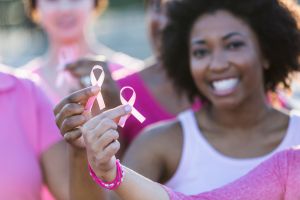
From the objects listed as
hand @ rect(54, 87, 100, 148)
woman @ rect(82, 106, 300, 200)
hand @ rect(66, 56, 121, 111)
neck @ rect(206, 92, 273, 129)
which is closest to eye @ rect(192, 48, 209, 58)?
neck @ rect(206, 92, 273, 129)

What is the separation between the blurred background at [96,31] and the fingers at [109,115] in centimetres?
1188

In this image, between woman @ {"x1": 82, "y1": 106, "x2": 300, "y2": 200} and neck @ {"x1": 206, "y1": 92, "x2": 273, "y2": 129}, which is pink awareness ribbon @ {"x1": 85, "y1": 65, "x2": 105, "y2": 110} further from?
neck @ {"x1": 206, "y1": 92, "x2": 273, "y2": 129}

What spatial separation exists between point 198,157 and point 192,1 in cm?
69

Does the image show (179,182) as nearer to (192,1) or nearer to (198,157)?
(198,157)

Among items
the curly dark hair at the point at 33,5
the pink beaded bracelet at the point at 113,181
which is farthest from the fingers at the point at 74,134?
the curly dark hair at the point at 33,5

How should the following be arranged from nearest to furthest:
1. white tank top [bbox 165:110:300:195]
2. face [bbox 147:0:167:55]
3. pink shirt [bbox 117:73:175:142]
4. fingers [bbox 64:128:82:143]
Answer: fingers [bbox 64:128:82:143] → white tank top [bbox 165:110:300:195] → pink shirt [bbox 117:73:175:142] → face [bbox 147:0:167:55]

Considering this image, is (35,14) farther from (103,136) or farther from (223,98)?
(103,136)

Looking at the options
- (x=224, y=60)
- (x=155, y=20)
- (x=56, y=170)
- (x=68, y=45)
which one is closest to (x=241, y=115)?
(x=224, y=60)

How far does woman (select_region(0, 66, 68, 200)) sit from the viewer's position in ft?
10.8

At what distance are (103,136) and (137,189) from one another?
0.27 meters

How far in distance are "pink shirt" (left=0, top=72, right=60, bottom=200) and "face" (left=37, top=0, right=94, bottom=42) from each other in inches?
95.7

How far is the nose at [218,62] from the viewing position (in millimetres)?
3729

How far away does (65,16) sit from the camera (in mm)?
5887

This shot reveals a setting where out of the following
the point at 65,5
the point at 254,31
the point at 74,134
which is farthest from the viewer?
the point at 65,5
